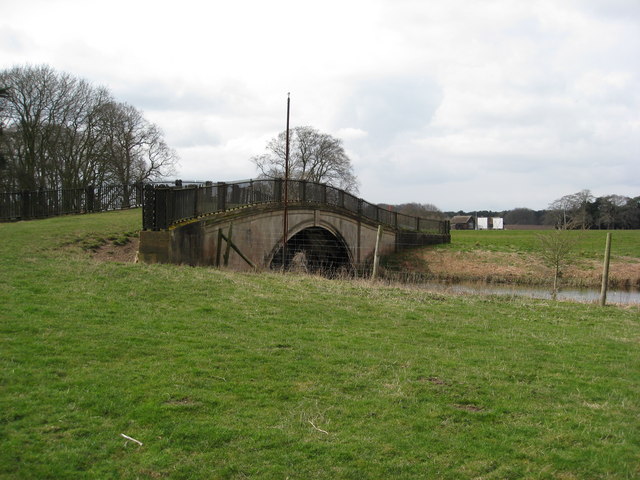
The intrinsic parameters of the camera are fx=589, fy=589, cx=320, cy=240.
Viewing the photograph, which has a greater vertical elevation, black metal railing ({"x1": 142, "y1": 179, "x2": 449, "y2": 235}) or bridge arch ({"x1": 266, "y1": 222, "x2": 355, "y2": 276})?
black metal railing ({"x1": 142, "y1": 179, "x2": 449, "y2": 235})

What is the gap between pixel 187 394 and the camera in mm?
5113

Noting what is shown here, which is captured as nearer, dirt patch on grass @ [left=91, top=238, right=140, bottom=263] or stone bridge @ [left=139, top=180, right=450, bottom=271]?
stone bridge @ [left=139, top=180, right=450, bottom=271]

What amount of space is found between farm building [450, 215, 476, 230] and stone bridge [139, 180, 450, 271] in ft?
198

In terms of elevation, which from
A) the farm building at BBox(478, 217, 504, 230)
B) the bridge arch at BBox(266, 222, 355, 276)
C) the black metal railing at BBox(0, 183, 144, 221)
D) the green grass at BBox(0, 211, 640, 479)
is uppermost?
the farm building at BBox(478, 217, 504, 230)

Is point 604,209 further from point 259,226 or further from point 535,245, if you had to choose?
point 259,226

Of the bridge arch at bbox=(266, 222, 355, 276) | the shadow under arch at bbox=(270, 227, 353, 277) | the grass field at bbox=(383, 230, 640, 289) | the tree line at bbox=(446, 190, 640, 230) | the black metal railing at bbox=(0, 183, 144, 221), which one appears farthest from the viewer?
the tree line at bbox=(446, 190, 640, 230)

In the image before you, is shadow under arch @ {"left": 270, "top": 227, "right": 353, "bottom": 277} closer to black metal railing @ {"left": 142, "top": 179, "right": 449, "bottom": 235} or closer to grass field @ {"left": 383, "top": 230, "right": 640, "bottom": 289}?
black metal railing @ {"left": 142, "top": 179, "right": 449, "bottom": 235}

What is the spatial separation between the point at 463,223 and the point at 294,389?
92.3 m

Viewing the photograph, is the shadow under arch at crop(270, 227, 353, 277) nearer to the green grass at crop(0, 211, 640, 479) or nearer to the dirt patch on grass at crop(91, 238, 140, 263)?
the dirt patch on grass at crop(91, 238, 140, 263)

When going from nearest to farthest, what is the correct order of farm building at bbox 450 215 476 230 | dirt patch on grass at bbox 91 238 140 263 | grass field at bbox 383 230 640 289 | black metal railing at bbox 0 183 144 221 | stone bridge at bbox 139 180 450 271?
stone bridge at bbox 139 180 450 271
dirt patch on grass at bbox 91 238 140 263
black metal railing at bbox 0 183 144 221
grass field at bbox 383 230 640 289
farm building at bbox 450 215 476 230

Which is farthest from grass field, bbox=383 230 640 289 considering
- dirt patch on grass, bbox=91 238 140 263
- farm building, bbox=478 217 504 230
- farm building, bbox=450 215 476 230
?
farm building, bbox=450 215 476 230

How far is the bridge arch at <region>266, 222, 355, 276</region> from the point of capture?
24.8 meters

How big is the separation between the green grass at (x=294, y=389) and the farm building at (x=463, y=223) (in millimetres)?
85859

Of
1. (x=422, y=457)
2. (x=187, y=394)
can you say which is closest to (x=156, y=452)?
(x=187, y=394)
